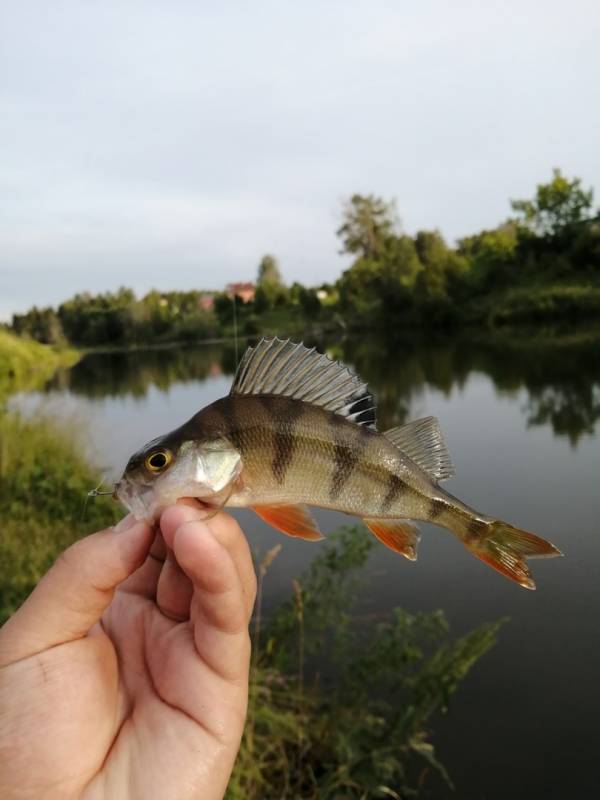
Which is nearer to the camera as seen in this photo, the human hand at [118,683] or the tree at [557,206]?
the human hand at [118,683]

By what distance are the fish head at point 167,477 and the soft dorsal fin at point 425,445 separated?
23.7 inches

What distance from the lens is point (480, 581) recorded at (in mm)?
8555

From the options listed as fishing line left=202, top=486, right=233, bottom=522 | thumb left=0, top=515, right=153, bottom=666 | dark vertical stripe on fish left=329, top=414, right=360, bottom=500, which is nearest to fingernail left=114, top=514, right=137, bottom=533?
thumb left=0, top=515, right=153, bottom=666

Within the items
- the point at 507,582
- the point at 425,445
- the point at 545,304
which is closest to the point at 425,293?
the point at 545,304

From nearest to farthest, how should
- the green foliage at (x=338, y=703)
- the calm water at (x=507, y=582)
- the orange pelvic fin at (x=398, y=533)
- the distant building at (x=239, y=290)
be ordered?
the orange pelvic fin at (x=398, y=533)
the distant building at (x=239, y=290)
the green foliage at (x=338, y=703)
the calm water at (x=507, y=582)

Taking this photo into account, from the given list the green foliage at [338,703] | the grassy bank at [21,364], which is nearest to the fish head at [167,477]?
the green foliage at [338,703]

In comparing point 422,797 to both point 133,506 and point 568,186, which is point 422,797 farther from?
point 568,186

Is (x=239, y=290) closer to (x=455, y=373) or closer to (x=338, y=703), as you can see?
(x=338, y=703)

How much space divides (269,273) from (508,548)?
153 feet

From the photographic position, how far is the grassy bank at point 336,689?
4461 mm

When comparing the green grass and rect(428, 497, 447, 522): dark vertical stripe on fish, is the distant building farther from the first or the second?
the green grass

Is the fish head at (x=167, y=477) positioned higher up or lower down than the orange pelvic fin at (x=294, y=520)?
higher up

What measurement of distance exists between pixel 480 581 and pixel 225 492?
24.3ft

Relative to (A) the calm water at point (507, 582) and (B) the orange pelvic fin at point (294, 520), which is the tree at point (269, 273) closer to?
(A) the calm water at point (507, 582)
